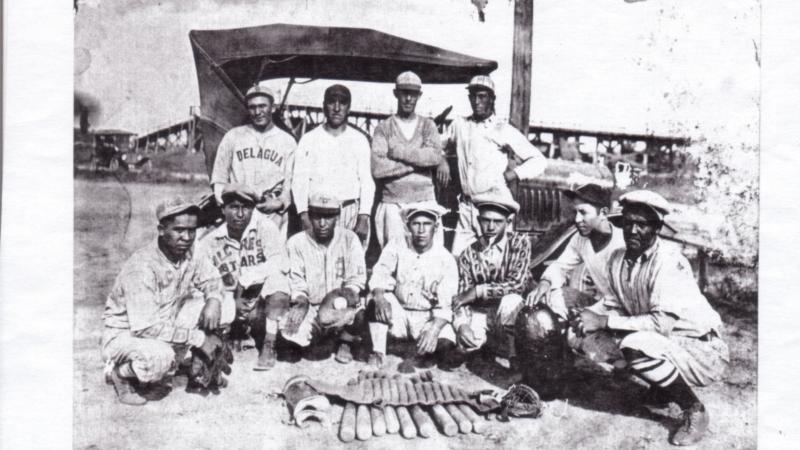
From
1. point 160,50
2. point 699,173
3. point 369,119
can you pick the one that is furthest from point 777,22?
point 160,50

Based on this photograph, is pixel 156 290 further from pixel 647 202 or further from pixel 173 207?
pixel 647 202

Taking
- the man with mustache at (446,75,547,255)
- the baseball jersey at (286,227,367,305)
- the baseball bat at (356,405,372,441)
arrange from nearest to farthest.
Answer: the baseball bat at (356,405,372,441) → the baseball jersey at (286,227,367,305) → the man with mustache at (446,75,547,255)

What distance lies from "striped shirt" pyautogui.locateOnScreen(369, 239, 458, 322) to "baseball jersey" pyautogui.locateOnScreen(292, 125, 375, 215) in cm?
39

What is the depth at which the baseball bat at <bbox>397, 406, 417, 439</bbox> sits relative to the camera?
15.1ft

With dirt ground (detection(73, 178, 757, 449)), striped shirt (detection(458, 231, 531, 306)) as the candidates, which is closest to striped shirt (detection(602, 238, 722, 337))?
dirt ground (detection(73, 178, 757, 449))

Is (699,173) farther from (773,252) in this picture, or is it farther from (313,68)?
(313,68)

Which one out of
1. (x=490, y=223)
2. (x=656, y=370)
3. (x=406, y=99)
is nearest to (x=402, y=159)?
(x=406, y=99)

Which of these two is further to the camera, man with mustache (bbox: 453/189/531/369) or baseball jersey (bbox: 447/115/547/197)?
baseball jersey (bbox: 447/115/547/197)

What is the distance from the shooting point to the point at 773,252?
494 centimetres

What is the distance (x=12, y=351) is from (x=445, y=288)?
9.19 ft

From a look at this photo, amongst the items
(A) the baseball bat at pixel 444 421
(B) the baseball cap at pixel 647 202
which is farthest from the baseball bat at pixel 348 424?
(B) the baseball cap at pixel 647 202

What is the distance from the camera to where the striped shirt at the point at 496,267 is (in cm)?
487

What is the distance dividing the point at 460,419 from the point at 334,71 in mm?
2489

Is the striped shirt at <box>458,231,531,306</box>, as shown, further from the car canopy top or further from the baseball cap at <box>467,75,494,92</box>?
the car canopy top
